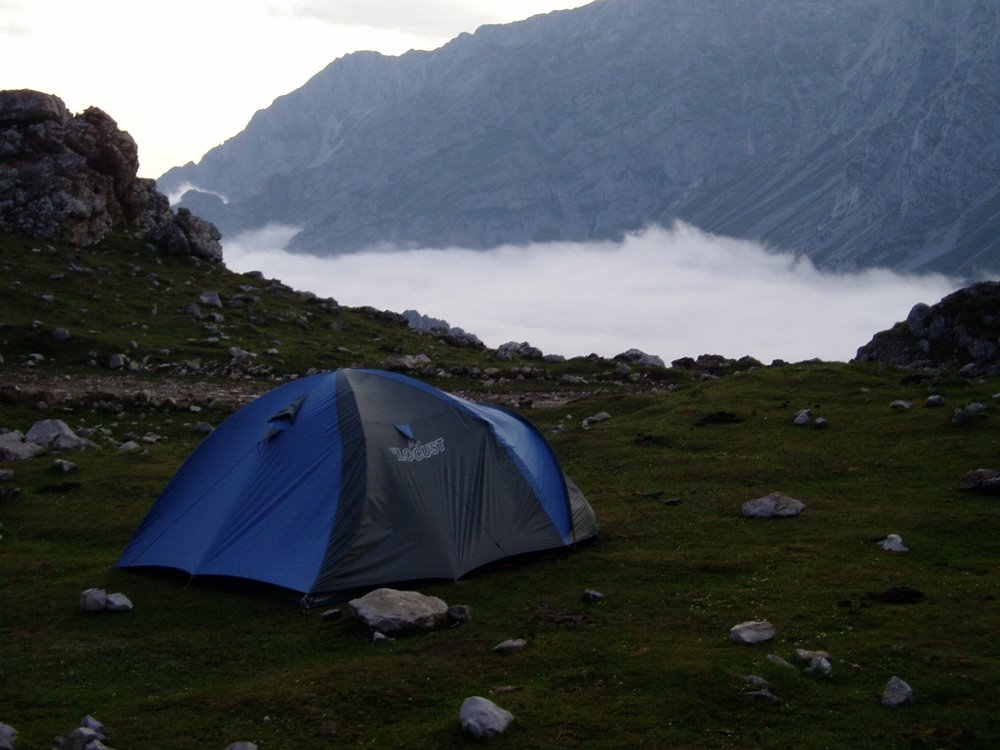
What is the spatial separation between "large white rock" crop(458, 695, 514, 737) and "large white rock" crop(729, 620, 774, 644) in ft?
11.1

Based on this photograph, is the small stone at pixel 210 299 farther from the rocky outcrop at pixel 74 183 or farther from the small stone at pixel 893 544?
the small stone at pixel 893 544

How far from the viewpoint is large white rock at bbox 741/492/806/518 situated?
20.0 metres

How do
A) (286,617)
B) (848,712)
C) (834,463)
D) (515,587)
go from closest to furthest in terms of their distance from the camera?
1. (848,712)
2. (286,617)
3. (515,587)
4. (834,463)

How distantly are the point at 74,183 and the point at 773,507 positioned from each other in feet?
138

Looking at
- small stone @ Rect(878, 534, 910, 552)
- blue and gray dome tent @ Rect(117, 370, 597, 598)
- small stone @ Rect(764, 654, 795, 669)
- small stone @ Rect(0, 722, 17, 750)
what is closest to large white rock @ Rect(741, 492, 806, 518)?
small stone @ Rect(878, 534, 910, 552)

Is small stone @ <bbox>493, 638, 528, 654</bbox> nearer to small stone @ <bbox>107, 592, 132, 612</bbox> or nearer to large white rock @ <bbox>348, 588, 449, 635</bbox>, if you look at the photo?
large white rock @ <bbox>348, 588, 449, 635</bbox>

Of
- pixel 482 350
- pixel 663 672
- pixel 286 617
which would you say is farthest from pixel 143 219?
pixel 663 672

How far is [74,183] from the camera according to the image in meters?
52.2

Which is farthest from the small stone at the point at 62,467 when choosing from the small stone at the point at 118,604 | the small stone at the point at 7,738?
the small stone at the point at 7,738

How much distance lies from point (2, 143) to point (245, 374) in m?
21.1

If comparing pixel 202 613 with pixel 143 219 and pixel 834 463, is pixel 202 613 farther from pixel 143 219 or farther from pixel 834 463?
pixel 143 219

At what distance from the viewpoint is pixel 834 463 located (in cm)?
2461

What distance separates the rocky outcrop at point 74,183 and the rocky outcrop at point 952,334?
3289 cm

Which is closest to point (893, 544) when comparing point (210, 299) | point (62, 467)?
point (62, 467)
